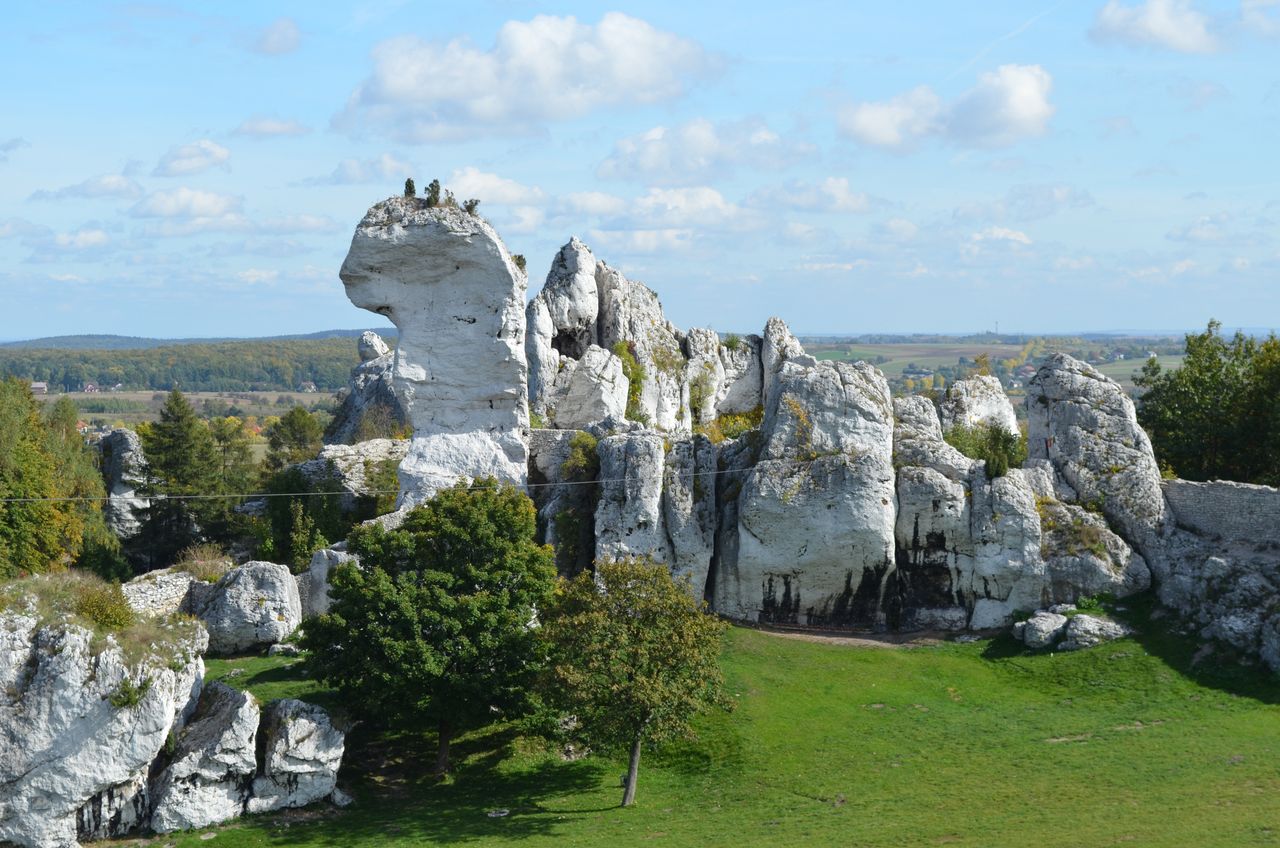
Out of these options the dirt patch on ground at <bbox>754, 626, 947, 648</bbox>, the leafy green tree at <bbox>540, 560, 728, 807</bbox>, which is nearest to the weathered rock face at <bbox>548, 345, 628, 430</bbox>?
the dirt patch on ground at <bbox>754, 626, 947, 648</bbox>

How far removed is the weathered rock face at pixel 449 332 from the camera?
147 ft

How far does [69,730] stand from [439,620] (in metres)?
8.95

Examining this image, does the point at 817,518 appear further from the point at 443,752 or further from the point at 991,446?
the point at 443,752

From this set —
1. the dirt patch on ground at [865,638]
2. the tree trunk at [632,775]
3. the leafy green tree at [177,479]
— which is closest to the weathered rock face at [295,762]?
the tree trunk at [632,775]

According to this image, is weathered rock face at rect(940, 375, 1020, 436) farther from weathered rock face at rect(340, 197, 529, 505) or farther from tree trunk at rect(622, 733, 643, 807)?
tree trunk at rect(622, 733, 643, 807)

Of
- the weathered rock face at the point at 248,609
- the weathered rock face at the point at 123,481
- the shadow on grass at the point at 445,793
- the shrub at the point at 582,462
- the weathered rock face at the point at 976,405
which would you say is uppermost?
the weathered rock face at the point at 976,405

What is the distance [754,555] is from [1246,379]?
21.1m

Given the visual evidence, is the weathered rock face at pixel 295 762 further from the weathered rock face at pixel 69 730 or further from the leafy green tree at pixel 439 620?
the weathered rock face at pixel 69 730

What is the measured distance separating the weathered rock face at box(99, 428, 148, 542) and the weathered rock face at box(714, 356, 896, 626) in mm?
30348

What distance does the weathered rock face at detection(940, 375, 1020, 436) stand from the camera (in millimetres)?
54156

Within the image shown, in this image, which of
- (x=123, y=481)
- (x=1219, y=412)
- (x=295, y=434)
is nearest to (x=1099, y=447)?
(x=1219, y=412)

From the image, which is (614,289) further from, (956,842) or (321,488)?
(956,842)

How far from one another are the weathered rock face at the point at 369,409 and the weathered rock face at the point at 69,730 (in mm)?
29178

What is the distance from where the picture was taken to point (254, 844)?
28.8 metres
